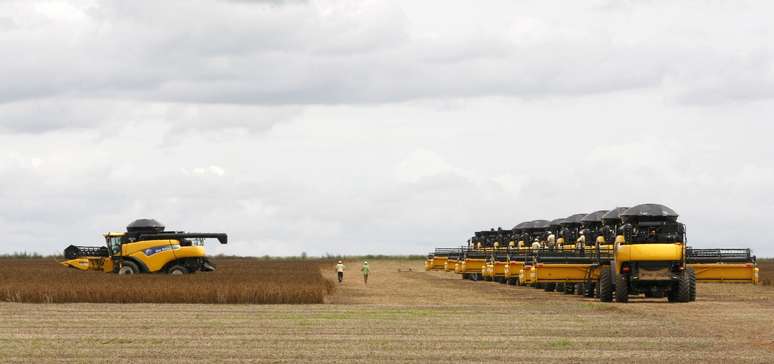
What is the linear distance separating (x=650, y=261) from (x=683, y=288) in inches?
59.9

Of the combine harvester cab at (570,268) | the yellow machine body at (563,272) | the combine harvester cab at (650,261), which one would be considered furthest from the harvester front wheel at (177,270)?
the combine harvester cab at (650,261)

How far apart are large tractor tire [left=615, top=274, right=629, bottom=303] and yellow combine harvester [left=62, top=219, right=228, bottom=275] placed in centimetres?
3556

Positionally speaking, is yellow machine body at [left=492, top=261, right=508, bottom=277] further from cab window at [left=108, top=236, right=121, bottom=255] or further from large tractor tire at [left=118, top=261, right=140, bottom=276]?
cab window at [left=108, top=236, right=121, bottom=255]

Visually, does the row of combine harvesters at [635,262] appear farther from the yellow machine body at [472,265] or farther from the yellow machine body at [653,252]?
the yellow machine body at [472,265]

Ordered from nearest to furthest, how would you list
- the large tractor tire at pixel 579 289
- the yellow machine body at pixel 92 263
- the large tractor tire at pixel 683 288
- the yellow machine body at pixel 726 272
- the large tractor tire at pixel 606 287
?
the large tractor tire at pixel 683 288 → the large tractor tire at pixel 606 287 → the yellow machine body at pixel 726 272 → the large tractor tire at pixel 579 289 → the yellow machine body at pixel 92 263

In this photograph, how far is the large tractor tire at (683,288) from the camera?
153 feet

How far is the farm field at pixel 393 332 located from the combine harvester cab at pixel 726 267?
1867mm

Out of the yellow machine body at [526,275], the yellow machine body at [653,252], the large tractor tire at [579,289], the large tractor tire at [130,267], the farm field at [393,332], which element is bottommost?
the farm field at [393,332]

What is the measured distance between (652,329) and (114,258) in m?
48.4

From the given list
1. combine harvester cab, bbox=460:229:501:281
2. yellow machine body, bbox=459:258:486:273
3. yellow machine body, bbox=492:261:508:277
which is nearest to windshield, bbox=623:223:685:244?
yellow machine body, bbox=492:261:508:277

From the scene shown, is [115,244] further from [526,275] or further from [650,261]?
[650,261]

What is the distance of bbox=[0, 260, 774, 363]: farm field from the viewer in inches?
1040

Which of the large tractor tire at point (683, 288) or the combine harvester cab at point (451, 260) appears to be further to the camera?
the combine harvester cab at point (451, 260)

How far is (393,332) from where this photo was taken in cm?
3191
